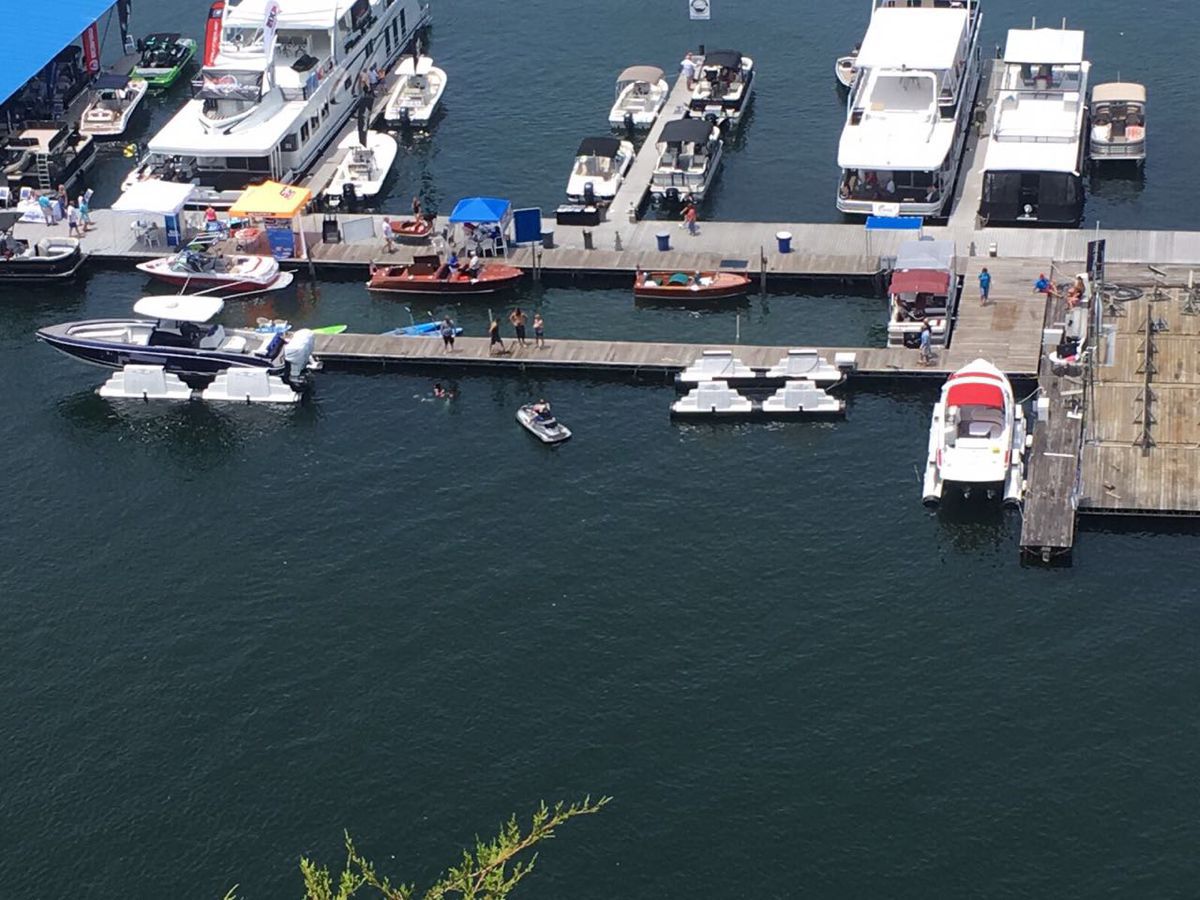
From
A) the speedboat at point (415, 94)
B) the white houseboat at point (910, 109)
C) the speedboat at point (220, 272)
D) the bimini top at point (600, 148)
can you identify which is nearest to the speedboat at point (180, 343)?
the speedboat at point (220, 272)

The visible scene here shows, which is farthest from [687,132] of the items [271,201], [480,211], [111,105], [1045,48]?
[111,105]

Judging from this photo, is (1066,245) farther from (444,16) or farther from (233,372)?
(444,16)

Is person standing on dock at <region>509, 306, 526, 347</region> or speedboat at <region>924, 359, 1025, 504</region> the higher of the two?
person standing on dock at <region>509, 306, 526, 347</region>

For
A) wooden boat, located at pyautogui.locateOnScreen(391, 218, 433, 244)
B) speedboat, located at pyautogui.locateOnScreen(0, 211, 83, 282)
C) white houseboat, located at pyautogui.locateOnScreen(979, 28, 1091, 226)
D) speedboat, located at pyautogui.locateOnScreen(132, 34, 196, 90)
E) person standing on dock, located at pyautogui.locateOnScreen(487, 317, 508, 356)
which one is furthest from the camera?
speedboat, located at pyautogui.locateOnScreen(132, 34, 196, 90)

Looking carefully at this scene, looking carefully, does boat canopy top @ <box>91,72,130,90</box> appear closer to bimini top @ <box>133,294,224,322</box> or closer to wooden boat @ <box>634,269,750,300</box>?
bimini top @ <box>133,294,224,322</box>

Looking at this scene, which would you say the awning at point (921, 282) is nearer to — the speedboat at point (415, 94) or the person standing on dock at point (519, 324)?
the person standing on dock at point (519, 324)

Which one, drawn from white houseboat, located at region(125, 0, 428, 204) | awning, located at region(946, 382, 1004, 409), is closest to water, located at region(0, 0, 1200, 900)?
awning, located at region(946, 382, 1004, 409)

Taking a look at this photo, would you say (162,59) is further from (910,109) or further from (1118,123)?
(1118,123)
